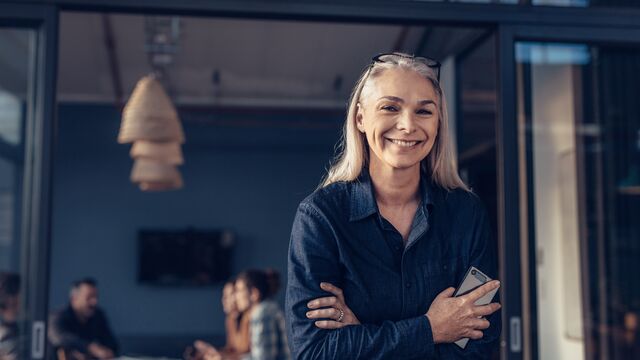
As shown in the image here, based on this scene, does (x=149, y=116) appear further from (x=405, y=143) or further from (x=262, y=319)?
(x=405, y=143)

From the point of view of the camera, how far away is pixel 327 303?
133 cm

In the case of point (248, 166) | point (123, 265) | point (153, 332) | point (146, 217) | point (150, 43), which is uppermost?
point (150, 43)

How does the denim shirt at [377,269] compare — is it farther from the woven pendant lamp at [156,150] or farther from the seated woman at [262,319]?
the woven pendant lamp at [156,150]

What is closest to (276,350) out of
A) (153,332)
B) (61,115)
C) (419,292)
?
(419,292)

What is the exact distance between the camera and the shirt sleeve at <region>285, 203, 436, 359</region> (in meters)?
1.33

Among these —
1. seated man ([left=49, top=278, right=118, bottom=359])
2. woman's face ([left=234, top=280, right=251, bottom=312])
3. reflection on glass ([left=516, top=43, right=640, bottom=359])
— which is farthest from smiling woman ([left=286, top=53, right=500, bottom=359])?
seated man ([left=49, top=278, right=118, bottom=359])

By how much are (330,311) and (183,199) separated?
8.21m

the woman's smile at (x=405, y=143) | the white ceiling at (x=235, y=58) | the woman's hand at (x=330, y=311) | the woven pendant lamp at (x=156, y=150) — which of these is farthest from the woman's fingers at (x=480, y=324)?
the white ceiling at (x=235, y=58)

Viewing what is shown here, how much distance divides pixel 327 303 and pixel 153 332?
8.19 meters

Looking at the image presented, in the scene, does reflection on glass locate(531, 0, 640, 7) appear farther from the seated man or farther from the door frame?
the seated man

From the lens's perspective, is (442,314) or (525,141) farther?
(525,141)

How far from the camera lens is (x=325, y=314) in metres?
1.33

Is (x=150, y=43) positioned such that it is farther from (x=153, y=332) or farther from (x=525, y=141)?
(x=525, y=141)

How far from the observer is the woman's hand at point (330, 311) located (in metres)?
1.33
